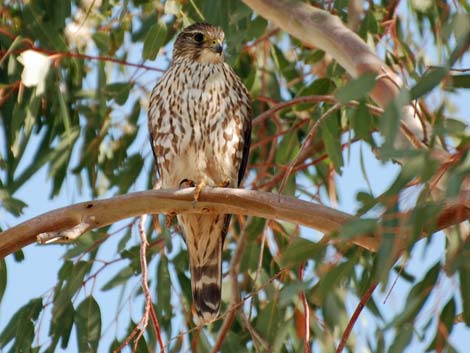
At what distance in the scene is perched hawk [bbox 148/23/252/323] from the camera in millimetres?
4324

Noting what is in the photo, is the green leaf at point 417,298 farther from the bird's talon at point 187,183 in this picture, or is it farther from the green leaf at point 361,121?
the bird's talon at point 187,183

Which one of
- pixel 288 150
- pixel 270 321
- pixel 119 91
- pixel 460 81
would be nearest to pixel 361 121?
pixel 460 81

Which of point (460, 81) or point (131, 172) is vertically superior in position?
A: point (131, 172)

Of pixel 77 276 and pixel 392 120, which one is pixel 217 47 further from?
pixel 392 120

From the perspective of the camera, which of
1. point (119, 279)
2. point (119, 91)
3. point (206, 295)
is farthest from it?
point (119, 91)

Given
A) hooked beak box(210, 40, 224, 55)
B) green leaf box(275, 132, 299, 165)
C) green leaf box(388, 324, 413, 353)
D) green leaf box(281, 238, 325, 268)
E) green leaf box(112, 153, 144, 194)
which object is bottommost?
green leaf box(388, 324, 413, 353)

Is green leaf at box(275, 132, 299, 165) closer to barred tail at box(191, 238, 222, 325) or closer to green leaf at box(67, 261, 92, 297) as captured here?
barred tail at box(191, 238, 222, 325)

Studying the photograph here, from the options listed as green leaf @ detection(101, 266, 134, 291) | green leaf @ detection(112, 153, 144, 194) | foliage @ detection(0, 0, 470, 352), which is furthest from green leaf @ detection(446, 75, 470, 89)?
green leaf @ detection(112, 153, 144, 194)

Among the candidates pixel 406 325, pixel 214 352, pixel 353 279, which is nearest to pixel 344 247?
pixel 406 325

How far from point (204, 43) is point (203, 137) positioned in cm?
56

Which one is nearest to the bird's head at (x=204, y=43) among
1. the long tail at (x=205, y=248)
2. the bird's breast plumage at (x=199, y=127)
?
the bird's breast plumage at (x=199, y=127)

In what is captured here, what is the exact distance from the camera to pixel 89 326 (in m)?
4.22

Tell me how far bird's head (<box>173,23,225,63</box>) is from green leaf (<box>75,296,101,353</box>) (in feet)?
3.84

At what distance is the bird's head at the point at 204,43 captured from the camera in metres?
4.63
